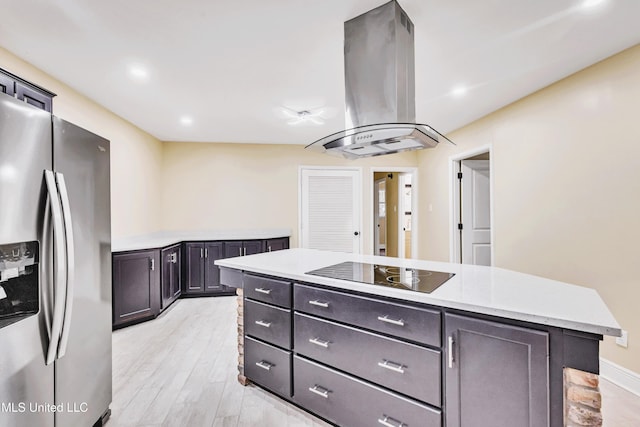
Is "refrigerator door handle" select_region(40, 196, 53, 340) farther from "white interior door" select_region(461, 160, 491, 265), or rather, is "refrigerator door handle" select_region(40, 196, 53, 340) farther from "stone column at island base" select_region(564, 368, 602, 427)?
"white interior door" select_region(461, 160, 491, 265)

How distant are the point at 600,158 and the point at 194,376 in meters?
3.65

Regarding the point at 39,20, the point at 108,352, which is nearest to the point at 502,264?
the point at 108,352

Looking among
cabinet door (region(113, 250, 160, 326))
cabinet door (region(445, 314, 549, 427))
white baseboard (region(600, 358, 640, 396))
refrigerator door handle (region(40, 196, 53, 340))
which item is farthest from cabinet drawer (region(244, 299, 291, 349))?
white baseboard (region(600, 358, 640, 396))

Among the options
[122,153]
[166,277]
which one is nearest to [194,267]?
[166,277]

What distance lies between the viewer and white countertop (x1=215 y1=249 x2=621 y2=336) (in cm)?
111

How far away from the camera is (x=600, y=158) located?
95.4 inches

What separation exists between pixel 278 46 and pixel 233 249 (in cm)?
316

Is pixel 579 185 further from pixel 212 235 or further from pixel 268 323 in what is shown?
pixel 212 235

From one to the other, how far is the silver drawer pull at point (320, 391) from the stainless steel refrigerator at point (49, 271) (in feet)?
4.02

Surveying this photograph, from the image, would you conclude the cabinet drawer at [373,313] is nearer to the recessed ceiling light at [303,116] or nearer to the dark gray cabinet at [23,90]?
the dark gray cabinet at [23,90]

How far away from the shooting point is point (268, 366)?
2.05 m

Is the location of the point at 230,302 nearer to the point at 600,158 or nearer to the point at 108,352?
the point at 108,352

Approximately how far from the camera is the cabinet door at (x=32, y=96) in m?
1.75

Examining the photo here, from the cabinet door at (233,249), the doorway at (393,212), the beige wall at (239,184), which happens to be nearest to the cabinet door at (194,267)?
the cabinet door at (233,249)
